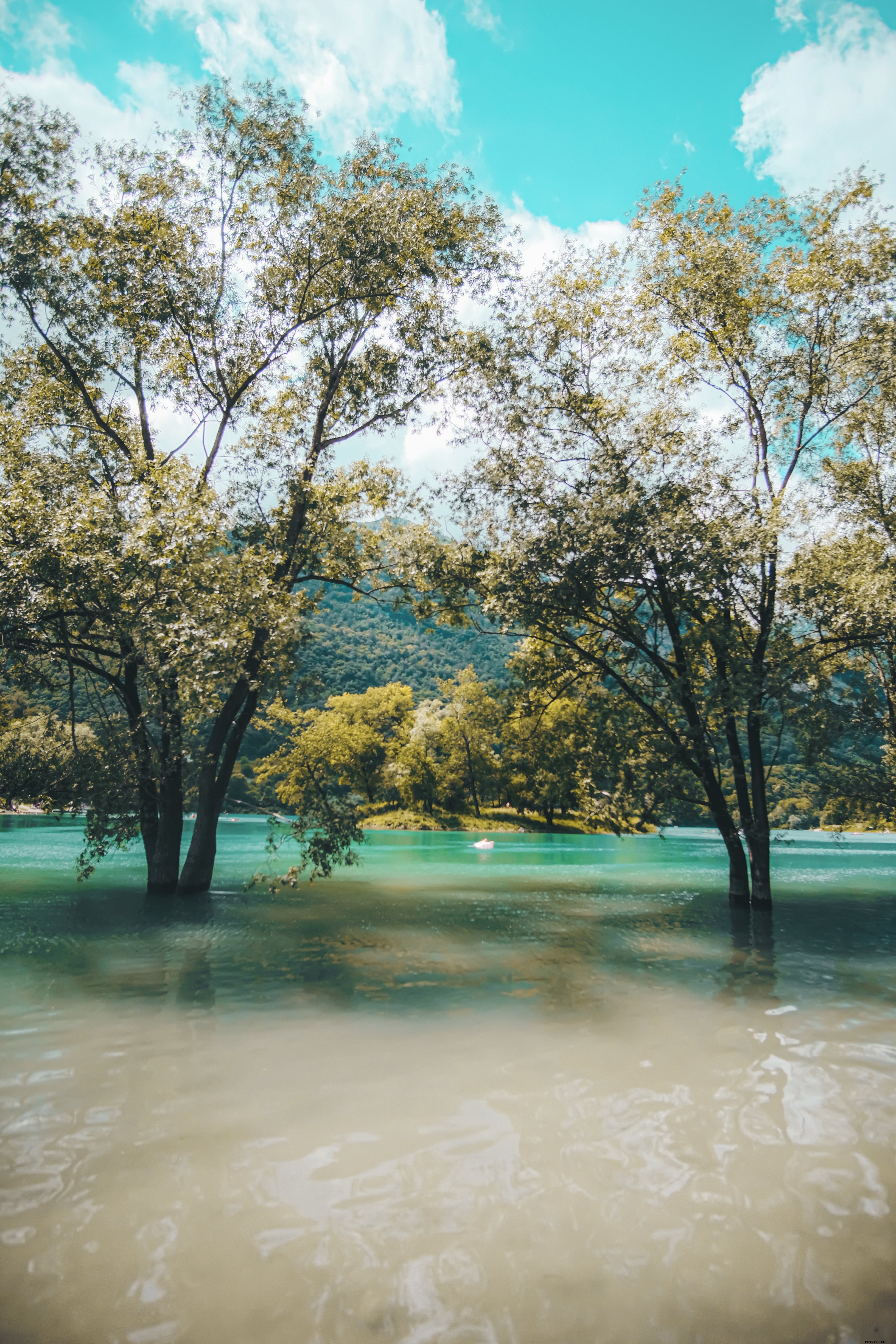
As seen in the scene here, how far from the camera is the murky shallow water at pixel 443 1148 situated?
369 centimetres

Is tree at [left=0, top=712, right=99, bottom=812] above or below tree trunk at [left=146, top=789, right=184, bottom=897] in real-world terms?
above

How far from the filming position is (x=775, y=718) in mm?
20969

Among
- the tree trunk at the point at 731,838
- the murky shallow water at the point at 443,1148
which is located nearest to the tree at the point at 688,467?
the tree trunk at the point at 731,838

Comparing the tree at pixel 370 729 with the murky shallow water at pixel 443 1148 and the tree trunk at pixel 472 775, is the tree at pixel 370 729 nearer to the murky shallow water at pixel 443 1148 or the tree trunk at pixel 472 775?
the tree trunk at pixel 472 775

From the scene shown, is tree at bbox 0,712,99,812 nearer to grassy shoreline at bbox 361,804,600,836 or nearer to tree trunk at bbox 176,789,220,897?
tree trunk at bbox 176,789,220,897

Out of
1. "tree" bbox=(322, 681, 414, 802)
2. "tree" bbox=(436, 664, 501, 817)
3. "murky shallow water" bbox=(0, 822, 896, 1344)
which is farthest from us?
"tree" bbox=(322, 681, 414, 802)

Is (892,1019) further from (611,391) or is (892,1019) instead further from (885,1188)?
(611,391)

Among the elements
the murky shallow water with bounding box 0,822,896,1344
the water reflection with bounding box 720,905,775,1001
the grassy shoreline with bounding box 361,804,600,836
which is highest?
the murky shallow water with bounding box 0,822,896,1344

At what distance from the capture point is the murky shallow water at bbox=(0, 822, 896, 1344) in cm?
369

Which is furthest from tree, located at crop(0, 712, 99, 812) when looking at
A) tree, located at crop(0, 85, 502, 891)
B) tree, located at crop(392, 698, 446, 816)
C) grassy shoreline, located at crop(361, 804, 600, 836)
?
tree, located at crop(392, 698, 446, 816)

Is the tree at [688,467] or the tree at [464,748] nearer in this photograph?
the tree at [688,467]

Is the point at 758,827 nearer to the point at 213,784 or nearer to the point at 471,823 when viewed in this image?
the point at 213,784

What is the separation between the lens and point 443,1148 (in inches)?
211

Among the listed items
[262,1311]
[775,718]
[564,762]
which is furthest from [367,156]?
[262,1311]
